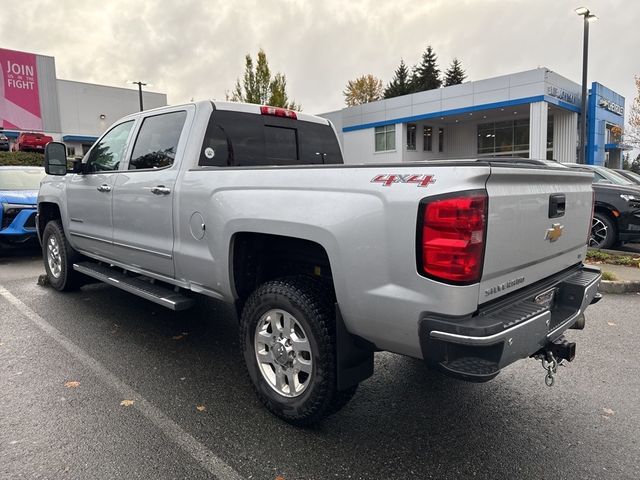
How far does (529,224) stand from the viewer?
102 inches

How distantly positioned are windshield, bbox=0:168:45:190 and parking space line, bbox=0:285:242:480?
566cm

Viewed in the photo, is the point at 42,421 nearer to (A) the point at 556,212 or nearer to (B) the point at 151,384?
(B) the point at 151,384

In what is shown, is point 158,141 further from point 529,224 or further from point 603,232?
point 603,232

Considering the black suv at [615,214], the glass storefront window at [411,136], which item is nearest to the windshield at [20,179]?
the black suv at [615,214]

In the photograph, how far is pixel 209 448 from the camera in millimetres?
2770

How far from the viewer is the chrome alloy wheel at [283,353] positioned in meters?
2.90

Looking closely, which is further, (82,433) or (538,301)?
(82,433)

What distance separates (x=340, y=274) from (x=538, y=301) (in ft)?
3.65

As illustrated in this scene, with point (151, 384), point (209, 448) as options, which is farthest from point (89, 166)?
point (209, 448)

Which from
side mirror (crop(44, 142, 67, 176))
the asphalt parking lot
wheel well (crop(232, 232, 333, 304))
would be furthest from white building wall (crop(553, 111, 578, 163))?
wheel well (crop(232, 232, 333, 304))

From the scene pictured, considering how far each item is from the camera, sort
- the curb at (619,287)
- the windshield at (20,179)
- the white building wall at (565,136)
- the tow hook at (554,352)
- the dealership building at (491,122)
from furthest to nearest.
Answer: the white building wall at (565,136) < the dealership building at (491,122) < the windshield at (20,179) < the curb at (619,287) < the tow hook at (554,352)

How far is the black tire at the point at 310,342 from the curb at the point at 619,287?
193 inches

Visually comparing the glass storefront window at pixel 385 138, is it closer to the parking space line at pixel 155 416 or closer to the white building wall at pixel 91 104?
the white building wall at pixel 91 104

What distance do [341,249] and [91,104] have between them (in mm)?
43290
